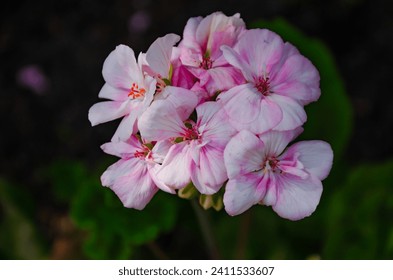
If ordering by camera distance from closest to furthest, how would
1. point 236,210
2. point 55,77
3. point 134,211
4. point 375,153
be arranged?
point 236,210
point 134,211
point 375,153
point 55,77

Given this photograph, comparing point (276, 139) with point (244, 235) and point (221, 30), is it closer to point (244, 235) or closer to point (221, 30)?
point (221, 30)

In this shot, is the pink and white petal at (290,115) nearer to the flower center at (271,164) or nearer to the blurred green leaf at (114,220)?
the flower center at (271,164)

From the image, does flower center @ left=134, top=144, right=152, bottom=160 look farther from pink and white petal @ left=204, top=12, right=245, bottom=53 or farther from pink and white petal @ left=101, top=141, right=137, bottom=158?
pink and white petal @ left=204, top=12, right=245, bottom=53

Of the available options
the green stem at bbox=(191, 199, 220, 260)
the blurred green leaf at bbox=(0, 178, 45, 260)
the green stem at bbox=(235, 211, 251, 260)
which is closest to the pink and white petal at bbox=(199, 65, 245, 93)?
the green stem at bbox=(191, 199, 220, 260)

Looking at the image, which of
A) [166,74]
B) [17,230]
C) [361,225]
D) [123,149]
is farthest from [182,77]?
[17,230]

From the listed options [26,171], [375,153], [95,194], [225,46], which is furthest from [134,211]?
[375,153]

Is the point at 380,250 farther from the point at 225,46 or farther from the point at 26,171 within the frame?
the point at 26,171
